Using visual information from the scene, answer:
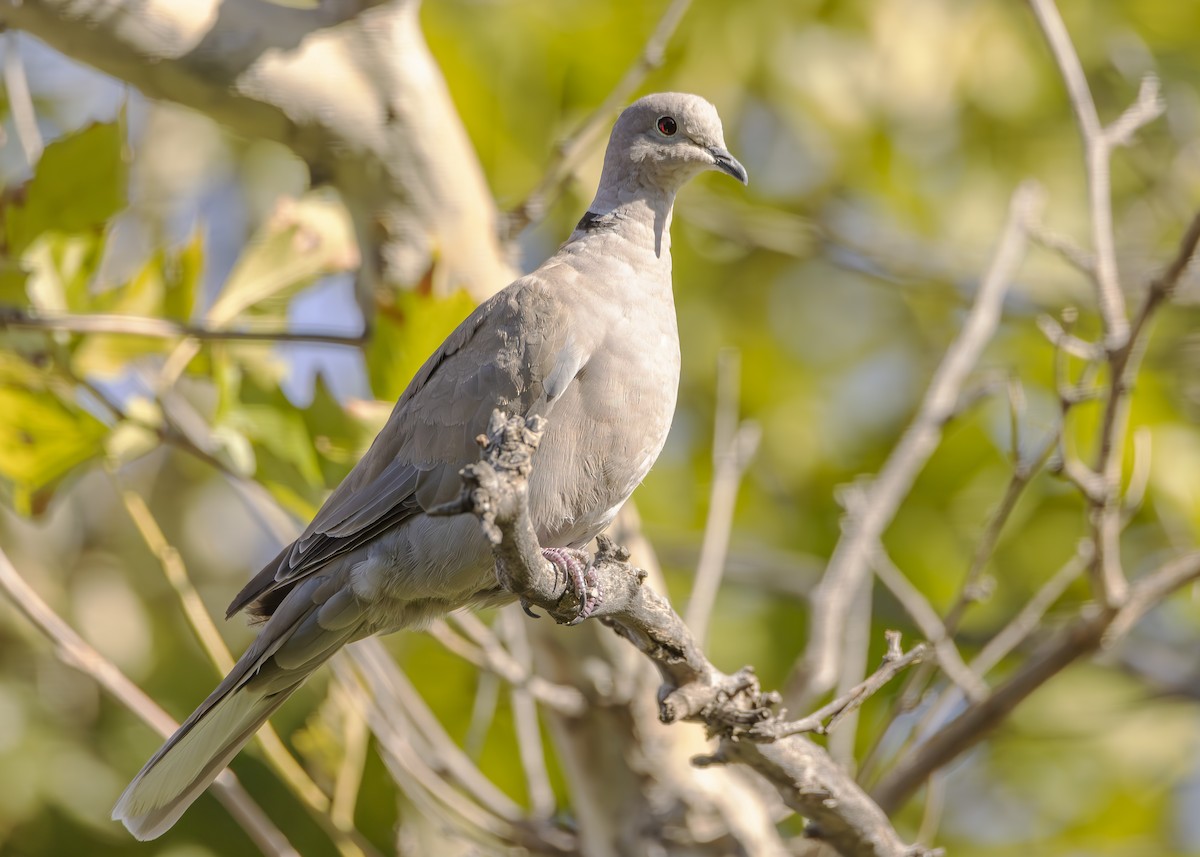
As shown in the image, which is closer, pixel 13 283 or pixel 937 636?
pixel 937 636

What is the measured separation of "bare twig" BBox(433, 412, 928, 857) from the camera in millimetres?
1856

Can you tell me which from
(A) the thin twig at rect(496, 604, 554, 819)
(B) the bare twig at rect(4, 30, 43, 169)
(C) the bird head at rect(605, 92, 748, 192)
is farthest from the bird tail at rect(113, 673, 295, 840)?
(B) the bare twig at rect(4, 30, 43, 169)

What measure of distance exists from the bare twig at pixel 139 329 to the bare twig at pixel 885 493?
1.38 metres

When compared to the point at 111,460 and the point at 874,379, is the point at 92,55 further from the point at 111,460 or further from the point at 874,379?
the point at 874,379

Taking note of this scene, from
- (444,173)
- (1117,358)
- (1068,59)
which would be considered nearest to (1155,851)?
(1117,358)

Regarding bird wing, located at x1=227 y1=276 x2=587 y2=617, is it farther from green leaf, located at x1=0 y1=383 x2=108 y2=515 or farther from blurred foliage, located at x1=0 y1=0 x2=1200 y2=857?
blurred foliage, located at x1=0 y1=0 x2=1200 y2=857

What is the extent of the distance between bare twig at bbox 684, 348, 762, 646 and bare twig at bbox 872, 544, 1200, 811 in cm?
60

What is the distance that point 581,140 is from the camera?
3.33 metres

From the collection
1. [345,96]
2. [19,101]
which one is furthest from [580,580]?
[19,101]

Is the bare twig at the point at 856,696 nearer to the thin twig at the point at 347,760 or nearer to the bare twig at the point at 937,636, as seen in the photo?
the bare twig at the point at 937,636

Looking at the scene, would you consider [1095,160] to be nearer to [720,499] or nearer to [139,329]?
[720,499]

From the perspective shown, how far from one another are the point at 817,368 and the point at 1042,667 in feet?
8.86

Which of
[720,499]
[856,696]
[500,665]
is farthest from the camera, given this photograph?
[720,499]

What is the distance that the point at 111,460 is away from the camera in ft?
10.9
